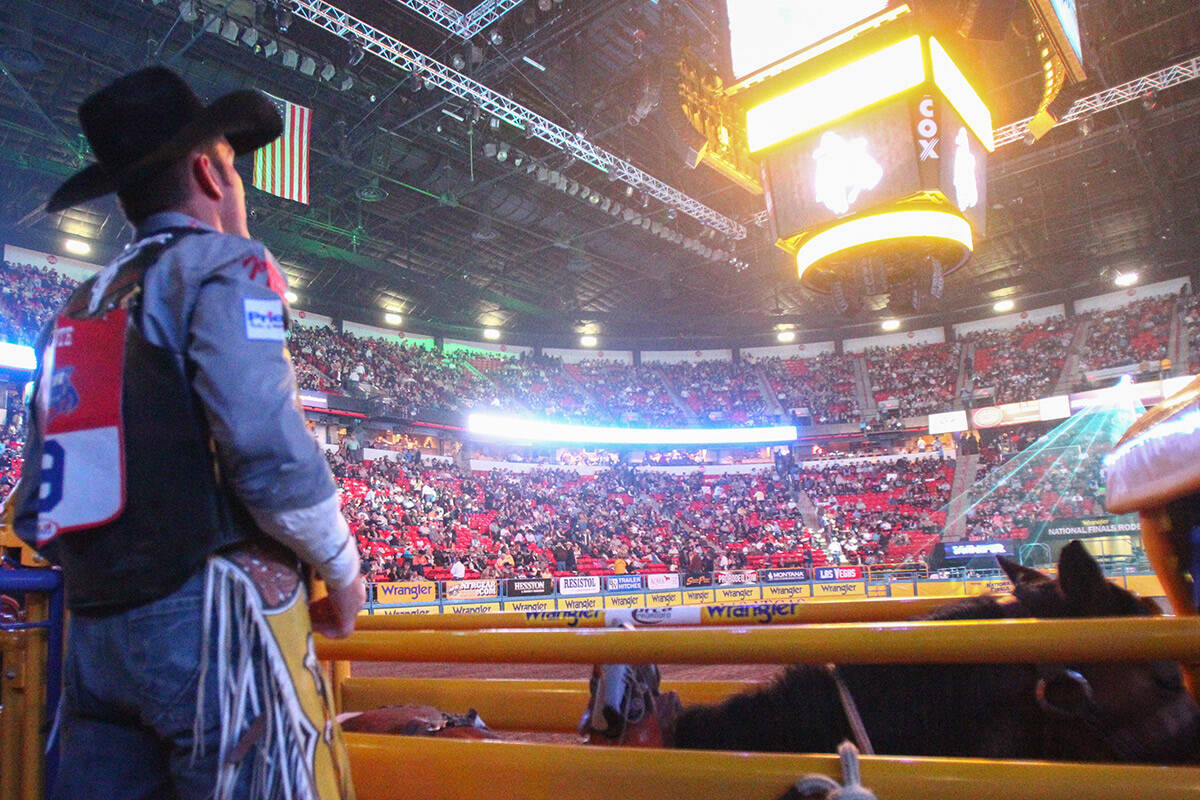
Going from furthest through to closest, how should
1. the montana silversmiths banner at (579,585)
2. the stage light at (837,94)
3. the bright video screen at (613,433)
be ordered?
the bright video screen at (613,433)
the montana silversmiths banner at (579,585)
the stage light at (837,94)

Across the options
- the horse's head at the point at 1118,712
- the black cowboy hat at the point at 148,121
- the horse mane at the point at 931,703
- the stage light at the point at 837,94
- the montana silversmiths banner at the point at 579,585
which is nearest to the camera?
the black cowboy hat at the point at 148,121

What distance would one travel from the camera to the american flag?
38.6 feet

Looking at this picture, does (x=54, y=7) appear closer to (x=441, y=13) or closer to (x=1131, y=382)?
(x=441, y=13)

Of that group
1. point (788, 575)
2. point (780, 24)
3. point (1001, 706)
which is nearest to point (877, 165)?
point (780, 24)

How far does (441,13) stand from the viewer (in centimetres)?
1208

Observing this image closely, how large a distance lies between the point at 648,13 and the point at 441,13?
4.13 m

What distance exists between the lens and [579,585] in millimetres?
17344

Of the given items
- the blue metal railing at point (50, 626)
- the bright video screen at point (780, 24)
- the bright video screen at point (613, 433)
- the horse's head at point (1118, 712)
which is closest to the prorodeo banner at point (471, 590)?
the bright video screen at point (613, 433)

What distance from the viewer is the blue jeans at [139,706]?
39.6 inches

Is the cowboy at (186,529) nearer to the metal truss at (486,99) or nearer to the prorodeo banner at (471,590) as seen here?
the metal truss at (486,99)

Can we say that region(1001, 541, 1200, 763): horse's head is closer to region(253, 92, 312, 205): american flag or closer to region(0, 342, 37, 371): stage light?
region(253, 92, 312, 205): american flag

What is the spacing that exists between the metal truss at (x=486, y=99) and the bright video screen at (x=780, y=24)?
8.20 meters

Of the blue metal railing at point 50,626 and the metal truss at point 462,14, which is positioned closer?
the blue metal railing at point 50,626

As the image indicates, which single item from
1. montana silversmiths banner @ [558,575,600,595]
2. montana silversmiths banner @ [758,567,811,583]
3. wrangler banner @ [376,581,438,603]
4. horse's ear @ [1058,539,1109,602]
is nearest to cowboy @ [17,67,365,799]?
horse's ear @ [1058,539,1109,602]
